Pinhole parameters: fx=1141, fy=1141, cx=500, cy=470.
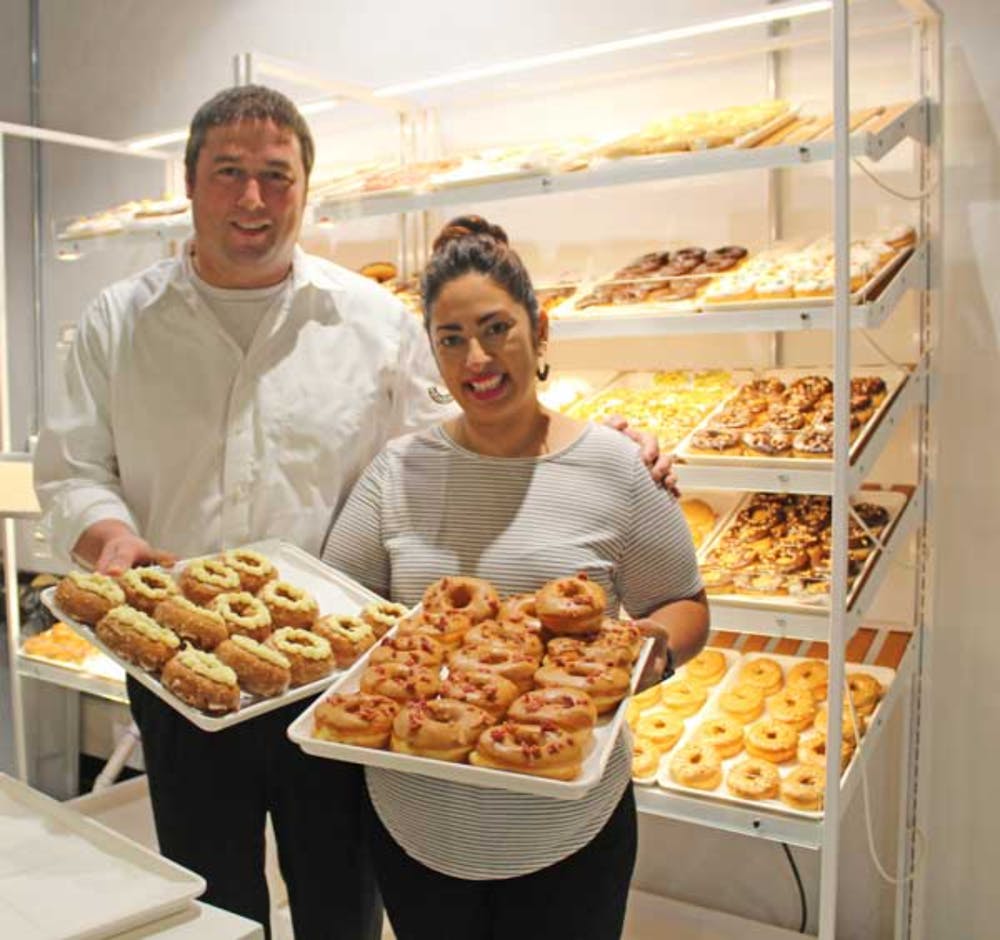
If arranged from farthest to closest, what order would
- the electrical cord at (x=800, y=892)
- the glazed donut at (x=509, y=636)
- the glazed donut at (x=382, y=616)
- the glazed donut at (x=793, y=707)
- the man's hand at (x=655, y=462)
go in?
the electrical cord at (x=800, y=892), the glazed donut at (x=793, y=707), the man's hand at (x=655, y=462), the glazed donut at (x=382, y=616), the glazed donut at (x=509, y=636)

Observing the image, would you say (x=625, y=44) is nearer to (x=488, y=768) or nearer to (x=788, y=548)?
(x=788, y=548)

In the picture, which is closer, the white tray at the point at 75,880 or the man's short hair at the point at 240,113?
the white tray at the point at 75,880

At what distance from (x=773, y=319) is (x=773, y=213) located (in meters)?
0.71

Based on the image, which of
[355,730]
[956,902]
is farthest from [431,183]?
[956,902]

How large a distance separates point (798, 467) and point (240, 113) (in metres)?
1.31

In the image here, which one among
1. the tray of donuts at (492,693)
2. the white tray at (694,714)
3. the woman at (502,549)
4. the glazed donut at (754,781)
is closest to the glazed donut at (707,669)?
the white tray at (694,714)

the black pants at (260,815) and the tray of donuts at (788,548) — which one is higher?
the tray of donuts at (788,548)

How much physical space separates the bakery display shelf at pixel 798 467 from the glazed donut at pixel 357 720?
118cm

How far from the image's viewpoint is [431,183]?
2775mm

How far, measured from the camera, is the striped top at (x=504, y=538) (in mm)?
1541

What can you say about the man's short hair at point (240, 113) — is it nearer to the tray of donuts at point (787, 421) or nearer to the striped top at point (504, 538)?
the striped top at point (504, 538)

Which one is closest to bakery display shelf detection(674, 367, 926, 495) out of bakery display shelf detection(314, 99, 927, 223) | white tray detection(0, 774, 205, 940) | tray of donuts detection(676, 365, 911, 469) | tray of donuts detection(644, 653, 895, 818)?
tray of donuts detection(676, 365, 911, 469)

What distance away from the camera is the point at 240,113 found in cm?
183

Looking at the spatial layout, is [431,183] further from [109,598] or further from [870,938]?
[870,938]
